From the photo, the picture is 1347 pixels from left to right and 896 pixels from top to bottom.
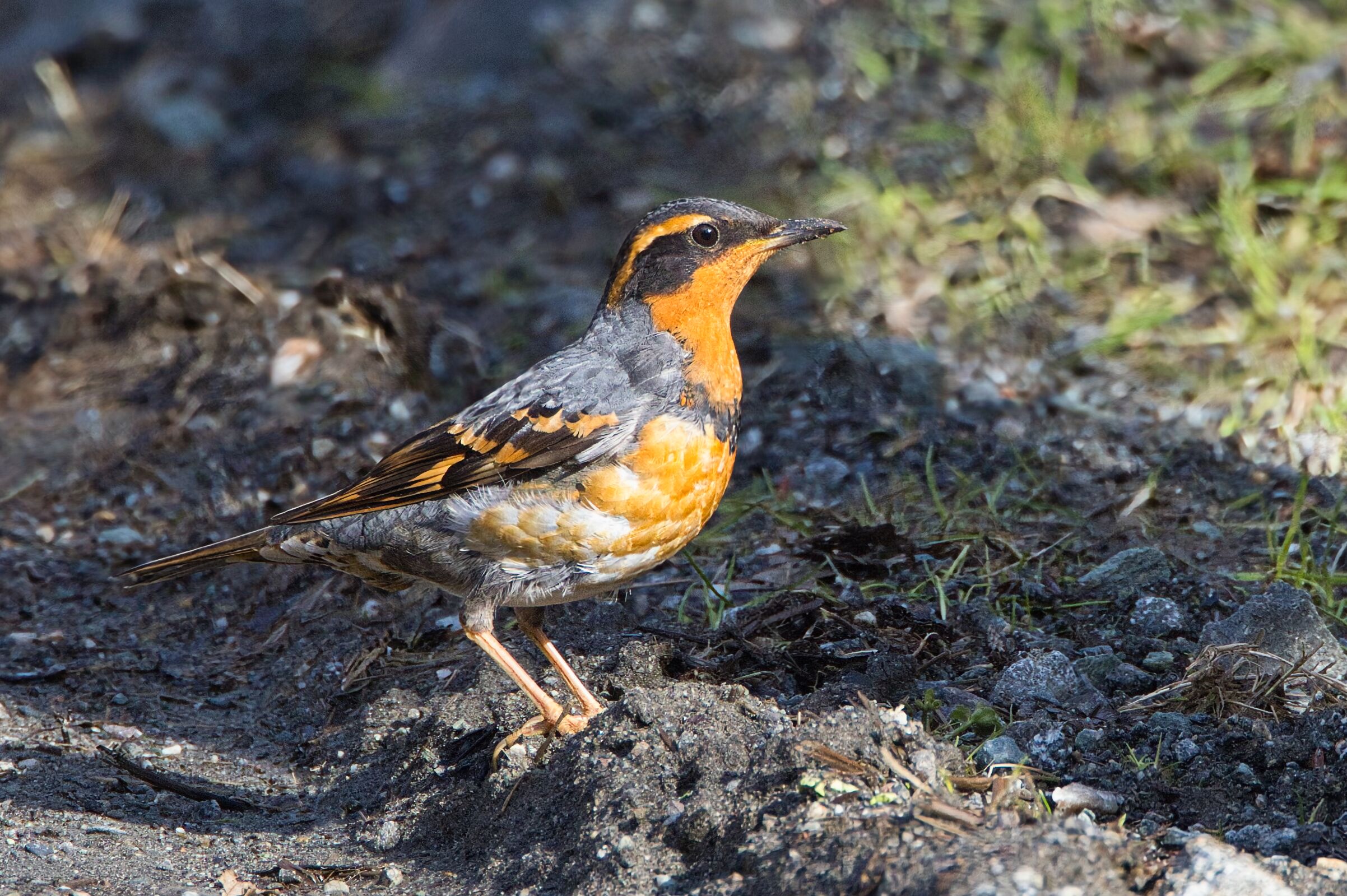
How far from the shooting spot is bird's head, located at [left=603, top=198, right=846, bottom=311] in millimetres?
5312

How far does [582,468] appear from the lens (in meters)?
5.00

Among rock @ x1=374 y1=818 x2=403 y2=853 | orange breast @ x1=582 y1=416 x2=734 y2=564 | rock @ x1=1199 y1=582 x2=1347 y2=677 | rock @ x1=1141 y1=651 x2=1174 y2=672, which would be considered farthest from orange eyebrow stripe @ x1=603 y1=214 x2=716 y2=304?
rock @ x1=1199 y1=582 x2=1347 y2=677

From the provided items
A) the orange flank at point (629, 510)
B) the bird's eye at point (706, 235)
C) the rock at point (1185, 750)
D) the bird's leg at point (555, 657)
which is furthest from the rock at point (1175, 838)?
the bird's eye at point (706, 235)

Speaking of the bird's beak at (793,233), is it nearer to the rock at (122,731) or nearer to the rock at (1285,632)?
the rock at (1285,632)

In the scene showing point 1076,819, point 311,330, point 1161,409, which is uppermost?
point 1076,819

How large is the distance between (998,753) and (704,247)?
2130mm

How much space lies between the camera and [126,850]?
4645mm

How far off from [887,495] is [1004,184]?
289cm

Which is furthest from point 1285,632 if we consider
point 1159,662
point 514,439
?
point 514,439

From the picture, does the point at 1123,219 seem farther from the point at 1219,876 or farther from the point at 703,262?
the point at 1219,876

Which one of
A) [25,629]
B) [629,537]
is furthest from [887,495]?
[25,629]

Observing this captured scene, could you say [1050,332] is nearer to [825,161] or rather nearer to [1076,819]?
[825,161]

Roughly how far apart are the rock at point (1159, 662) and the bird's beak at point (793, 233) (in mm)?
1935

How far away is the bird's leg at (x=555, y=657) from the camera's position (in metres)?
5.15
